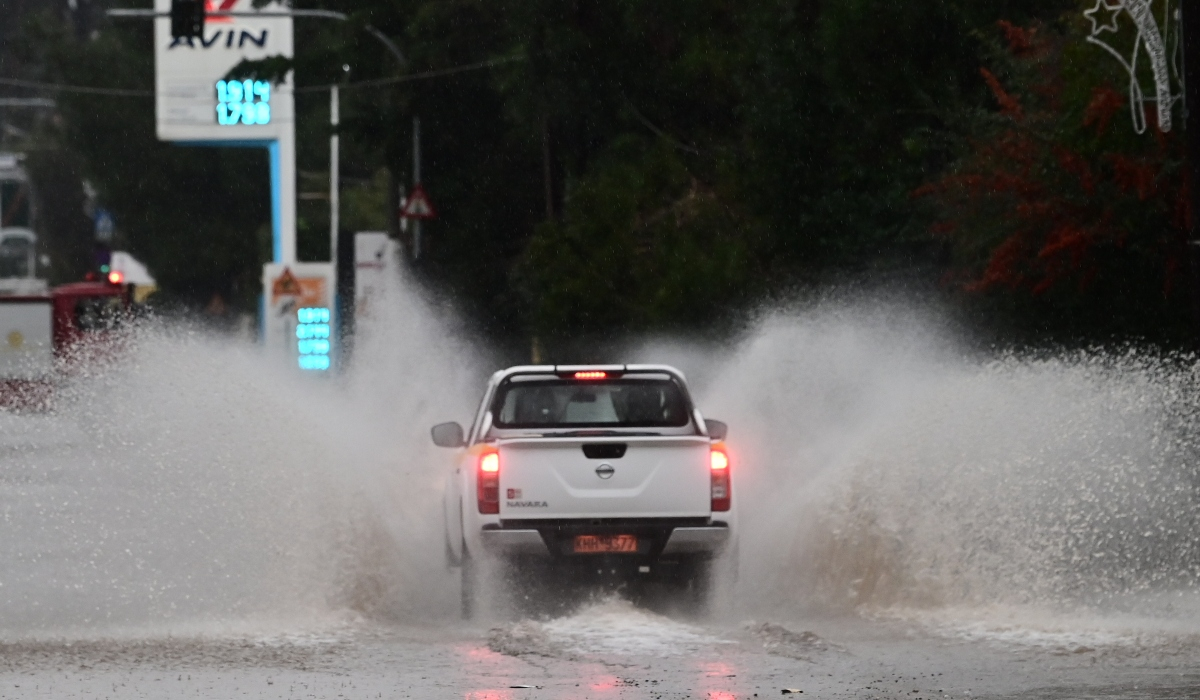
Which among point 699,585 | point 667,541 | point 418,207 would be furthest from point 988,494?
point 418,207

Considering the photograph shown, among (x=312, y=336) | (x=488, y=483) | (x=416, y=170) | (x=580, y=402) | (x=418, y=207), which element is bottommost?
(x=488, y=483)

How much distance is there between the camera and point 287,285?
4453 cm

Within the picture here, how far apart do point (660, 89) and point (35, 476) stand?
2033 centimetres

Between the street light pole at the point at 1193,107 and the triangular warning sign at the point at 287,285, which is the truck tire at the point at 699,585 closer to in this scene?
the street light pole at the point at 1193,107

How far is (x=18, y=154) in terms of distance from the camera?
125m

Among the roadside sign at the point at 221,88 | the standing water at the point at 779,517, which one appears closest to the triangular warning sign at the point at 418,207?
the roadside sign at the point at 221,88

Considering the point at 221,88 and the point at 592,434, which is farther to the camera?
the point at 221,88

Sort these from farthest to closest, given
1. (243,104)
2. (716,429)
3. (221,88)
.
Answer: (243,104), (221,88), (716,429)

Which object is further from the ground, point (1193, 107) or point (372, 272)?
point (1193, 107)

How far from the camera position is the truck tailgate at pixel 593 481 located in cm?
1315

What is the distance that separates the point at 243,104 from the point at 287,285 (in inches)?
920

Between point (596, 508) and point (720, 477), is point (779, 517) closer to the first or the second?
point (720, 477)

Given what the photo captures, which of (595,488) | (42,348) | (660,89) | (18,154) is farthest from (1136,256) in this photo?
(18,154)

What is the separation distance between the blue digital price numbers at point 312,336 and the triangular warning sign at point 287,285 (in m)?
0.91
